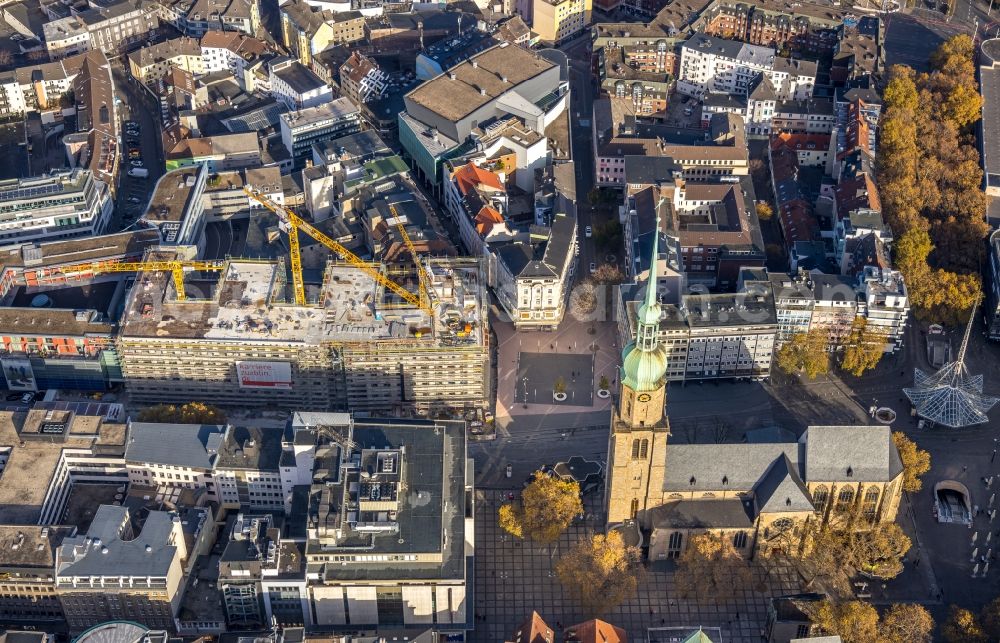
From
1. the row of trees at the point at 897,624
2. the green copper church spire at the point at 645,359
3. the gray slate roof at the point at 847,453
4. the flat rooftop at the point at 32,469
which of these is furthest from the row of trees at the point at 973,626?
the flat rooftop at the point at 32,469

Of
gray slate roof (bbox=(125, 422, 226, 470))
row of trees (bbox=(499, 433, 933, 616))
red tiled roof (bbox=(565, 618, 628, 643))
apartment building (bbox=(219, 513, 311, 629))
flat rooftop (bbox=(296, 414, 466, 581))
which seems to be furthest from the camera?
gray slate roof (bbox=(125, 422, 226, 470))

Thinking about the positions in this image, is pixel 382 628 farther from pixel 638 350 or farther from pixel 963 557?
pixel 963 557

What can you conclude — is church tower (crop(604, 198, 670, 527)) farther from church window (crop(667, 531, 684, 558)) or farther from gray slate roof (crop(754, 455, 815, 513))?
gray slate roof (crop(754, 455, 815, 513))

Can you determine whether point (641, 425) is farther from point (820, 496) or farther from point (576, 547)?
point (820, 496)

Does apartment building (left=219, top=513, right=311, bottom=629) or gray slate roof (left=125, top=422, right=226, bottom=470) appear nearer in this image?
apartment building (left=219, top=513, right=311, bottom=629)

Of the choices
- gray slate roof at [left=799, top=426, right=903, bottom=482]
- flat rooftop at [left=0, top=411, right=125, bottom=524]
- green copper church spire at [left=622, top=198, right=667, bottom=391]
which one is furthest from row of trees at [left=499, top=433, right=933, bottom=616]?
flat rooftop at [left=0, top=411, right=125, bottom=524]

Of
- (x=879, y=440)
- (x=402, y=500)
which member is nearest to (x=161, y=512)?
(x=402, y=500)

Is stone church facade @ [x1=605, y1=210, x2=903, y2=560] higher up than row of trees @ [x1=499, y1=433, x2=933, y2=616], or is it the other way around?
stone church facade @ [x1=605, y1=210, x2=903, y2=560]
